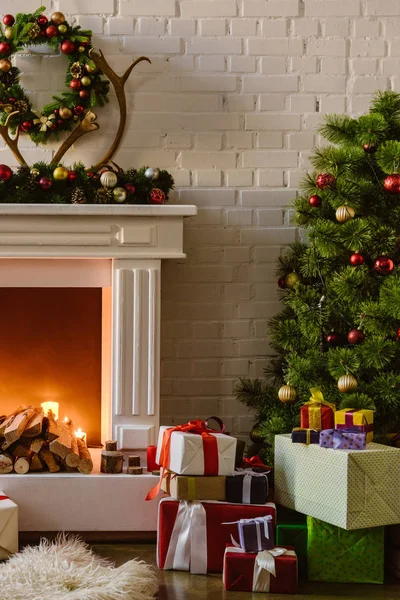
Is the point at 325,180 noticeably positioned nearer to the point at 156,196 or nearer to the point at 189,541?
the point at 156,196

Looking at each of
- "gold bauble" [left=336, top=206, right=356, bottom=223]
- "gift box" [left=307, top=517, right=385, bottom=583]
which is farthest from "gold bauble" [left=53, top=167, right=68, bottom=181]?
"gift box" [left=307, top=517, right=385, bottom=583]

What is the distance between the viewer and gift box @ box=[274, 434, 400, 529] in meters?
2.52

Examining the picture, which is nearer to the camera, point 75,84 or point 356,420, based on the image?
point 356,420

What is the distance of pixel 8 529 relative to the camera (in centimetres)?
273

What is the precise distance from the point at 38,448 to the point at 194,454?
642 millimetres

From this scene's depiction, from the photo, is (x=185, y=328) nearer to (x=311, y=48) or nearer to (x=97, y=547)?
(x=97, y=547)

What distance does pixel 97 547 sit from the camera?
2889 millimetres

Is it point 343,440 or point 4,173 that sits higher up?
point 4,173

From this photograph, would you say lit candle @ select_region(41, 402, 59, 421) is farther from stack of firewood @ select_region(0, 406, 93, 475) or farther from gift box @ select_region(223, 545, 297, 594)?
gift box @ select_region(223, 545, 297, 594)

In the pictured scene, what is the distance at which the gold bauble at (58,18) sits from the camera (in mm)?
3314

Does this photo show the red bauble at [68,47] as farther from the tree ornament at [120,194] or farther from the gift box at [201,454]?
the gift box at [201,454]

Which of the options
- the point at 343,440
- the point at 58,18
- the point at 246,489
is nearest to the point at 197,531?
the point at 246,489

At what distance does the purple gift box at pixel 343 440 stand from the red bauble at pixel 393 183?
3.03 ft

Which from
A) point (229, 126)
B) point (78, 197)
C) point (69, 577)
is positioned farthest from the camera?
point (229, 126)
